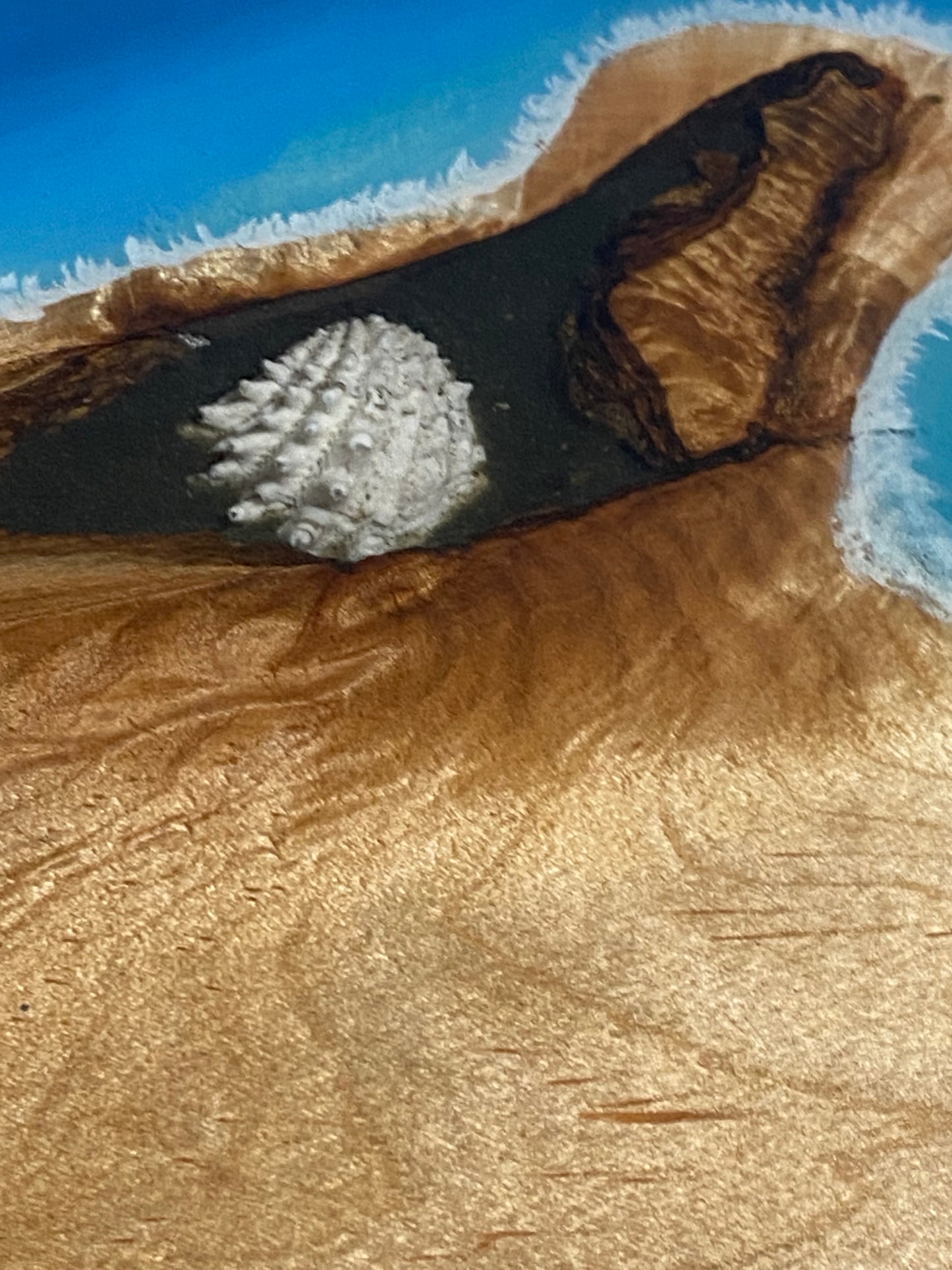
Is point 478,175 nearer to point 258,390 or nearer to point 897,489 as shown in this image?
point 258,390

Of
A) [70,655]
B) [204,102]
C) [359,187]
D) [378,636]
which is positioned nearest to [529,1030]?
[378,636]

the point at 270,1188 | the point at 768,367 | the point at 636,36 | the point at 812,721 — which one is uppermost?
the point at 636,36

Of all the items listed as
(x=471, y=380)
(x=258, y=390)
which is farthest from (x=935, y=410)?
(x=258, y=390)

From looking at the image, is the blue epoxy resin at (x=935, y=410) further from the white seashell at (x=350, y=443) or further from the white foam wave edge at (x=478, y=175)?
the white seashell at (x=350, y=443)

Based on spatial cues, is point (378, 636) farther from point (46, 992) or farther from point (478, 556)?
point (46, 992)

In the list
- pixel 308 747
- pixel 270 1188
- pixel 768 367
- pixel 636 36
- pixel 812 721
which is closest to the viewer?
pixel 270 1188

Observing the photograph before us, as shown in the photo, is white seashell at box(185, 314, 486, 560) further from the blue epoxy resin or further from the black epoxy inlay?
the blue epoxy resin
